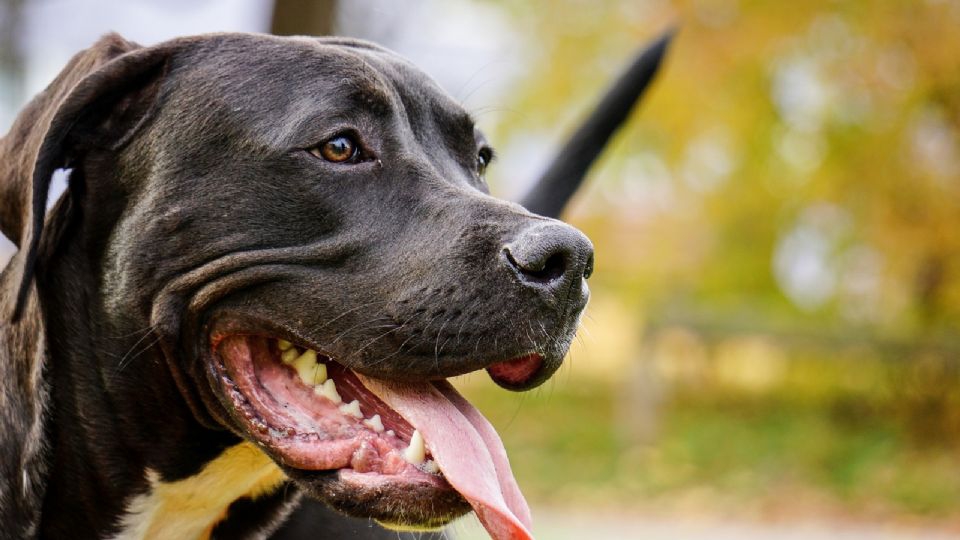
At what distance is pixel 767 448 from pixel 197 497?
1035 cm

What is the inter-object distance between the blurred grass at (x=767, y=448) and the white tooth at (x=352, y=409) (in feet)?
26.6

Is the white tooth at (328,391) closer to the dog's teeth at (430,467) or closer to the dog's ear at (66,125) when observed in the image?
the dog's teeth at (430,467)

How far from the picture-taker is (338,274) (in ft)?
9.05

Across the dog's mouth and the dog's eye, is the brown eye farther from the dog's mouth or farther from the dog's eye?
the dog's eye

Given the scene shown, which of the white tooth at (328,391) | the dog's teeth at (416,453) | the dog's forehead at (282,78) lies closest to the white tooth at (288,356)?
the white tooth at (328,391)

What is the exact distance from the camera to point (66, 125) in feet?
9.12

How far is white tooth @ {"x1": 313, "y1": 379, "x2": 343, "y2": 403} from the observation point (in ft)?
9.29

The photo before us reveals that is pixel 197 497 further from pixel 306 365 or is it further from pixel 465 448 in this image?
pixel 465 448

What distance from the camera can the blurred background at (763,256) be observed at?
10727mm

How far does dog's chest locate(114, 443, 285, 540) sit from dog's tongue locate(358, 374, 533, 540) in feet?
1.32

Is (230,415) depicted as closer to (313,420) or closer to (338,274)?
(313,420)

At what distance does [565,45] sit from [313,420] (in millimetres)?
10226

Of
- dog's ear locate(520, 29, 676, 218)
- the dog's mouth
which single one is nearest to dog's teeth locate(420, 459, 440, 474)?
the dog's mouth

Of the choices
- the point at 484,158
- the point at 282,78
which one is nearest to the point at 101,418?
the point at 282,78
